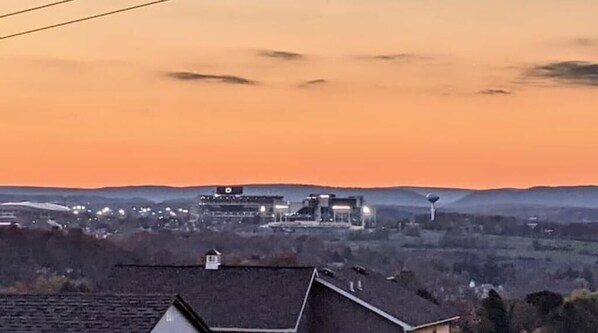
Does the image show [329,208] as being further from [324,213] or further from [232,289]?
[232,289]

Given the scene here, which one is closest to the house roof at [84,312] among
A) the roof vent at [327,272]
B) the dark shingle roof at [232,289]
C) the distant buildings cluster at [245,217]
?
the dark shingle roof at [232,289]

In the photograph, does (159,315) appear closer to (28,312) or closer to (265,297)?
(28,312)

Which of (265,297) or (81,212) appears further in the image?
(81,212)

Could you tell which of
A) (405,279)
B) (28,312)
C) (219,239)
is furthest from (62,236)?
(28,312)

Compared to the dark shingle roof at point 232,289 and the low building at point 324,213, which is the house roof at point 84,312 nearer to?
the dark shingle roof at point 232,289

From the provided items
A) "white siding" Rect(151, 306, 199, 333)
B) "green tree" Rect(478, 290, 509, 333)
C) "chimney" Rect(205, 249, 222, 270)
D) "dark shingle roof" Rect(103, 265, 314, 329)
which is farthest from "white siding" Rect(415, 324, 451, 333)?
"green tree" Rect(478, 290, 509, 333)

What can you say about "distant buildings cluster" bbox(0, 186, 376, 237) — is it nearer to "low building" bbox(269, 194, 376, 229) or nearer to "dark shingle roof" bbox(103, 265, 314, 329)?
"low building" bbox(269, 194, 376, 229)

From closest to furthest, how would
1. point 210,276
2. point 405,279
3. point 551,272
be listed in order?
point 210,276 → point 405,279 → point 551,272
